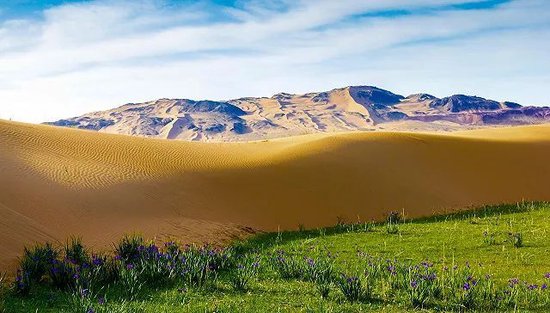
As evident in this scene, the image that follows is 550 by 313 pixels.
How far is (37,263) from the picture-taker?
1010 centimetres

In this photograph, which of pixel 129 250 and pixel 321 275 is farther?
pixel 129 250

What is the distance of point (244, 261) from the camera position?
11.6m

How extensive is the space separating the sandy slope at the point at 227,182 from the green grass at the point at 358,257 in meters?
2.09

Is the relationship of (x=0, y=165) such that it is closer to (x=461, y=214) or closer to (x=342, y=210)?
(x=342, y=210)

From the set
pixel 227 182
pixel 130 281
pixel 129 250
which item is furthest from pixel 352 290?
pixel 227 182

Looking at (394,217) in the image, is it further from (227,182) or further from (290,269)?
(290,269)

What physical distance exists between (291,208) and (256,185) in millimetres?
2161

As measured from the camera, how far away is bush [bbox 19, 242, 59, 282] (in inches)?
393

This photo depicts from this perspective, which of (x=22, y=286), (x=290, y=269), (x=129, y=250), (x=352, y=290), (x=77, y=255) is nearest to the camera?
(x=352, y=290)

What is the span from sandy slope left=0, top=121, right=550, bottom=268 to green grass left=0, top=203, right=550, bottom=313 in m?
2.09

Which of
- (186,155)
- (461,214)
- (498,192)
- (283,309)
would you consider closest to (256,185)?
(186,155)

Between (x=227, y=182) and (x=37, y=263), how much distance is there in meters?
11.2

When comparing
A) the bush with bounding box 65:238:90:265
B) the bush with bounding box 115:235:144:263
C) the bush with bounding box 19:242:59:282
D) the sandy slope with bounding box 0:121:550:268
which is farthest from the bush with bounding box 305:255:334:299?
the sandy slope with bounding box 0:121:550:268

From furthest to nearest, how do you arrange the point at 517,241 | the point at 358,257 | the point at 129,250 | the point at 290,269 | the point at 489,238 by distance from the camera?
1. the point at 489,238
2. the point at 517,241
3. the point at 358,257
4. the point at 129,250
5. the point at 290,269
